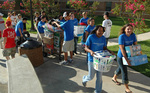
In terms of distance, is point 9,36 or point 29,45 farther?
point 29,45

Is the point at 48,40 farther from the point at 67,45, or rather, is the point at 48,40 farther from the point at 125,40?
the point at 125,40

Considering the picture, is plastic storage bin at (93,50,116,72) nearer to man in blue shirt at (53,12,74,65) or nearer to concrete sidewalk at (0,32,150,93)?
concrete sidewalk at (0,32,150,93)

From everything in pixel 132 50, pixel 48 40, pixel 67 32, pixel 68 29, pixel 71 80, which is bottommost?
pixel 71 80

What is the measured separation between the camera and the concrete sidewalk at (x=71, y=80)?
178 inches

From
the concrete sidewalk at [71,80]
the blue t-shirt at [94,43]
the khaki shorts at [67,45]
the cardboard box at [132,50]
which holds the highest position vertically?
the blue t-shirt at [94,43]

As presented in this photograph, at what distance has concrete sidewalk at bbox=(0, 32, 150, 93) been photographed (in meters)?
4.52

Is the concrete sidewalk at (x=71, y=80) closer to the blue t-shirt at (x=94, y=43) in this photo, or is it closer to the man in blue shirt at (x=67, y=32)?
the man in blue shirt at (x=67, y=32)

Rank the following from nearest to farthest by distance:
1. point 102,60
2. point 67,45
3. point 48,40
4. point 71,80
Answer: point 102,60
point 71,80
point 67,45
point 48,40

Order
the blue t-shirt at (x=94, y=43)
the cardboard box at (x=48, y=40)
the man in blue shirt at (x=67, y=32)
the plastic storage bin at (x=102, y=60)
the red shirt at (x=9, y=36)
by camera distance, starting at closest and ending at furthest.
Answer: the plastic storage bin at (x=102, y=60) → the blue t-shirt at (x=94, y=43) → the red shirt at (x=9, y=36) → the man in blue shirt at (x=67, y=32) → the cardboard box at (x=48, y=40)

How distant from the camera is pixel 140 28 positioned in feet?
31.1

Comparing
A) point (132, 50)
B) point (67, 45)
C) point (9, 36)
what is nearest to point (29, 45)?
point (9, 36)

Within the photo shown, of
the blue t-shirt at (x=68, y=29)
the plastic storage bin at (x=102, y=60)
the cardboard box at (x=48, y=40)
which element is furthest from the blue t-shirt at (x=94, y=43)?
the cardboard box at (x=48, y=40)

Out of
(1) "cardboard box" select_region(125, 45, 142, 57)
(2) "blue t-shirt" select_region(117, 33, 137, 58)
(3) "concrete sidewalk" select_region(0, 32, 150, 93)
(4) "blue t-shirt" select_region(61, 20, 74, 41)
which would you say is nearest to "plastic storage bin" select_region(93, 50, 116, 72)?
(1) "cardboard box" select_region(125, 45, 142, 57)

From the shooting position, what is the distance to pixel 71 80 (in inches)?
199
